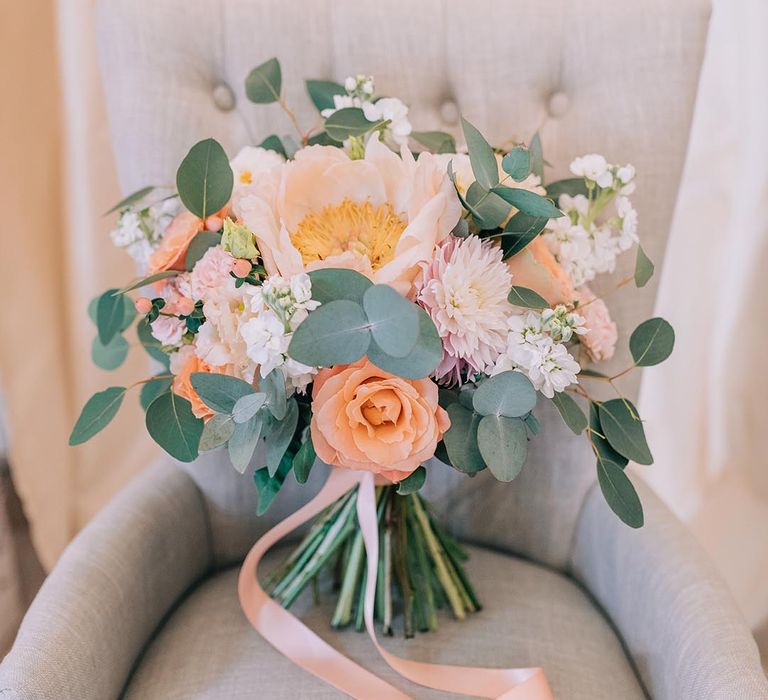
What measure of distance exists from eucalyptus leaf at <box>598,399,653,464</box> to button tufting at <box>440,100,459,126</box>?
437mm

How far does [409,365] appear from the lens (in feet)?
1.63

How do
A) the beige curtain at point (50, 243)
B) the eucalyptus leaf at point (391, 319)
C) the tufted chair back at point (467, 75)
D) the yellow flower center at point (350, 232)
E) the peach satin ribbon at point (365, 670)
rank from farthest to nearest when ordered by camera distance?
the beige curtain at point (50, 243), the tufted chair back at point (467, 75), the peach satin ribbon at point (365, 670), the yellow flower center at point (350, 232), the eucalyptus leaf at point (391, 319)

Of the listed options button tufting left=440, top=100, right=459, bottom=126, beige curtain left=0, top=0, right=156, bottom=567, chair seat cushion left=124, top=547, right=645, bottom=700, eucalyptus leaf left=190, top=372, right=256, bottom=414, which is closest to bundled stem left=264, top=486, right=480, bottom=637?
chair seat cushion left=124, top=547, right=645, bottom=700

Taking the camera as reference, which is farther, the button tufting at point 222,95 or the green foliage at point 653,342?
the button tufting at point 222,95

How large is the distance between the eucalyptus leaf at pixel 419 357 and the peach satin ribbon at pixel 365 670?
23cm

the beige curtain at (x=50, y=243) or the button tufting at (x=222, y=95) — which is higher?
the button tufting at (x=222, y=95)

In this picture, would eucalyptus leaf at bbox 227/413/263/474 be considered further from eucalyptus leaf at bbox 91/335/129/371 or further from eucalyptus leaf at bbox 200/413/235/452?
eucalyptus leaf at bbox 91/335/129/371

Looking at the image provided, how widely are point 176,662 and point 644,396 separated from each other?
950 mm

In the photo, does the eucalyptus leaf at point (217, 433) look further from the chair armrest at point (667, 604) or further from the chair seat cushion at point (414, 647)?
the chair armrest at point (667, 604)

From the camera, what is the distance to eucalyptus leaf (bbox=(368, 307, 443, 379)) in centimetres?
49

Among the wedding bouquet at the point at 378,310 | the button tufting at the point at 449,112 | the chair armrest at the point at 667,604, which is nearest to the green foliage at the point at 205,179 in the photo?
the wedding bouquet at the point at 378,310

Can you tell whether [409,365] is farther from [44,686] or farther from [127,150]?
[127,150]

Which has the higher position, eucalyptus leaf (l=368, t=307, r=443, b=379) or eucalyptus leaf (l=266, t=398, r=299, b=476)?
eucalyptus leaf (l=368, t=307, r=443, b=379)

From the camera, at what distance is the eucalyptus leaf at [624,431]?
0.61m
